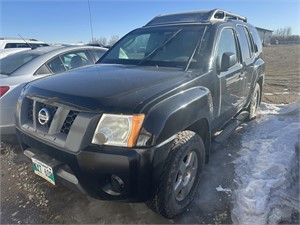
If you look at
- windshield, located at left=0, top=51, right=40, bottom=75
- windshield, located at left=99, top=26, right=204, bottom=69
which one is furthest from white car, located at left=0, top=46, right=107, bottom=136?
windshield, located at left=99, top=26, right=204, bottom=69

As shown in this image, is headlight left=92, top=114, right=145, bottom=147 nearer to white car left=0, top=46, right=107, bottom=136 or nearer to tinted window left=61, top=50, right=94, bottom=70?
white car left=0, top=46, right=107, bottom=136

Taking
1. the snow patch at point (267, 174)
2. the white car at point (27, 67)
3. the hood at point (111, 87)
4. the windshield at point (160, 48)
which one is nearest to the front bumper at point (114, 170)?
the hood at point (111, 87)

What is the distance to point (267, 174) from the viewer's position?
3.12 metres

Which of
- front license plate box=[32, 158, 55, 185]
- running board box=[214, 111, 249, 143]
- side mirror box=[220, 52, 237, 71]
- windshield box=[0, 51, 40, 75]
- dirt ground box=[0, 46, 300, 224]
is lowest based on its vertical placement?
dirt ground box=[0, 46, 300, 224]

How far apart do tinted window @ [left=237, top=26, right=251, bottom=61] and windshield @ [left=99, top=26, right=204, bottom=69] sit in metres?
1.18

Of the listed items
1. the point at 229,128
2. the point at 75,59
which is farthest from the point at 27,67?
the point at 229,128

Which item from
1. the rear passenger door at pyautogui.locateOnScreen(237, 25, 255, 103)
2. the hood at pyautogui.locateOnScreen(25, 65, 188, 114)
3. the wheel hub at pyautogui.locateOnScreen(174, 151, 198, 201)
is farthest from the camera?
the rear passenger door at pyautogui.locateOnScreen(237, 25, 255, 103)

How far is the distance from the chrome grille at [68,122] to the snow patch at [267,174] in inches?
70.0

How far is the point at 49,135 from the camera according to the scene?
A: 86.3 inches

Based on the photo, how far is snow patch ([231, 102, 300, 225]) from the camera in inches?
98.1

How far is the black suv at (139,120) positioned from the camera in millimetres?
1926

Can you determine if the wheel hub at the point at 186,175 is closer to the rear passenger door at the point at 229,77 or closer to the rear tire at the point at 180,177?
the rear tire at the point at 180,177

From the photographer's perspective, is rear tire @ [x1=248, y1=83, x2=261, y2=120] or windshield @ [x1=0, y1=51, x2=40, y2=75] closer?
windshield @ [x1=0, y1=51, x2=40, y2=75]

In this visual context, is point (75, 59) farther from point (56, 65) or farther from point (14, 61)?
point (14, 61)
